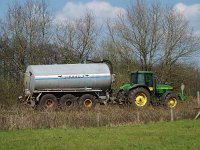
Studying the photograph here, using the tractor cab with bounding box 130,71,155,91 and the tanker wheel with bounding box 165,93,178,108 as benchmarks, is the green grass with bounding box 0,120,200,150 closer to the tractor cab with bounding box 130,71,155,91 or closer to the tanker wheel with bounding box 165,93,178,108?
the tanker wheel with bounding box 165,93,178,108

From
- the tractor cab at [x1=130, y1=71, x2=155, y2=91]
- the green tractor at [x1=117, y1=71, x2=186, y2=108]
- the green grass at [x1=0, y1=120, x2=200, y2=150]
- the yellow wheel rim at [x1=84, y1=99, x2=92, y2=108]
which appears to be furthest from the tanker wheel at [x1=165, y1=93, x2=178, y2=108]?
the green grass at [x1=0, y1=120, x2=200, y2=150]

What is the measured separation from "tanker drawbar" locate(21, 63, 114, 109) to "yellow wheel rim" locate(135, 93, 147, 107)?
1.90 m

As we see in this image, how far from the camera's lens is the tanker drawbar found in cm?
2362

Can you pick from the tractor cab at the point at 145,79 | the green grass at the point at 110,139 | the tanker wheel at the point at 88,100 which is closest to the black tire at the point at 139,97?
the tractor cab at the point at 145,79

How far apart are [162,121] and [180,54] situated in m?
19.6

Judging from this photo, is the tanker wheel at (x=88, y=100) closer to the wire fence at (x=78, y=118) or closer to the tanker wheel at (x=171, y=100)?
the tanker wheel at (x=171, y=100)

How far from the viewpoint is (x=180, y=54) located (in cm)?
3809

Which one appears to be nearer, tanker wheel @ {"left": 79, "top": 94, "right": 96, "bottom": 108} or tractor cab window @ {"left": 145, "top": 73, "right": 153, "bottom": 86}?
tanker wheel @ {"left": 79, "top": 94, "right": 96, "bottom": 108}

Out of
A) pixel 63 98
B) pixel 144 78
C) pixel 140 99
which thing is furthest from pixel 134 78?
pixel 63 98

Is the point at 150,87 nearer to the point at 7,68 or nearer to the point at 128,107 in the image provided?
the point at 128,107

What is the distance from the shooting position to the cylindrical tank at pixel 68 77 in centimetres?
2364

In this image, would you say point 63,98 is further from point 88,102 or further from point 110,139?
point 110,139

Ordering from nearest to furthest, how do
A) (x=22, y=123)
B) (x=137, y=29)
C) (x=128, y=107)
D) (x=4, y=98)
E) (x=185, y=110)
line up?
(x=22, y=123) → (x=185, y=110) → (x=128, y=107) → (x=4, y=98) → (x=137, y=29)

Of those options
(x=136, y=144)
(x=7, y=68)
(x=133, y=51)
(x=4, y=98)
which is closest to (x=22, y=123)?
(x=136, y=144)
